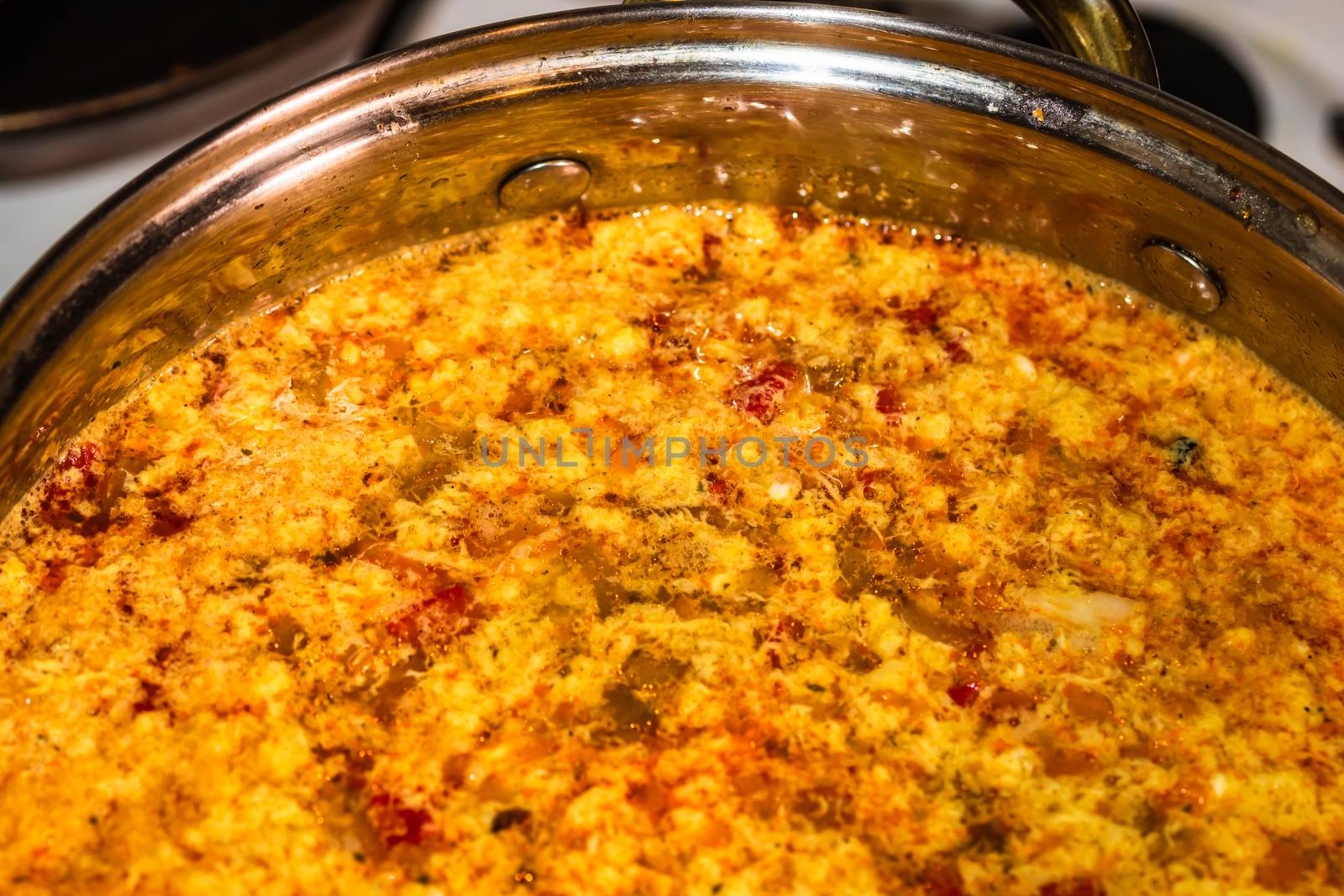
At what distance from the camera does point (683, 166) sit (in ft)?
5.46

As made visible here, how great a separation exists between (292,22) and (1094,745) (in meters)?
1.69

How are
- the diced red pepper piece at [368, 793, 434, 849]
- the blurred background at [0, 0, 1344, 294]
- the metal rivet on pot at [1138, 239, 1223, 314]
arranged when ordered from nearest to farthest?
the diced red pepper piece at [368, 793, 434, 849] < the metal rivet on pot at [1138, 239, 1223, 314] < the blurred background at [0, 0, 1344, 294]

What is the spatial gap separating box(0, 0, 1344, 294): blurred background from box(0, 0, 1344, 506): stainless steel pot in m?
0.46

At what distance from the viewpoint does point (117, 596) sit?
137cm

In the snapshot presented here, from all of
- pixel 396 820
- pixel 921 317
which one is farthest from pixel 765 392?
pixel 396 820

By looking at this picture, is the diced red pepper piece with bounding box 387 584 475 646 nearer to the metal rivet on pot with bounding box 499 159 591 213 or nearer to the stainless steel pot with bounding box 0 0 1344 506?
the stainless steel pot with bounding box 0 0 1344 506

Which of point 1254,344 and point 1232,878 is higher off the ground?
point 1254,344

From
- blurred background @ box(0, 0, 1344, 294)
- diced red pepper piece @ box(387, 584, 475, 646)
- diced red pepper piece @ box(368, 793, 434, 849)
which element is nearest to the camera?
diced red pepper piece @ box(368, 793, 434, 849)

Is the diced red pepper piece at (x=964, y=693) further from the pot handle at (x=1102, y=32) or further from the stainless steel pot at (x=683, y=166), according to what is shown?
the pot handle at (x=1102, y=32)

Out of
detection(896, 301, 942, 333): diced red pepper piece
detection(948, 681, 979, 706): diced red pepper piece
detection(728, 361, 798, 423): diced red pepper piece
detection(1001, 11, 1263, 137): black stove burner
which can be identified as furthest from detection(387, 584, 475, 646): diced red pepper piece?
detection(1001, 11, 1263, 137): black stove burner

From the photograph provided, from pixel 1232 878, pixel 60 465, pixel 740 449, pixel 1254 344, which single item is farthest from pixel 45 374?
pixel 1254 344

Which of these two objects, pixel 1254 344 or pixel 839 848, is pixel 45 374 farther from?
pixel 1254 344

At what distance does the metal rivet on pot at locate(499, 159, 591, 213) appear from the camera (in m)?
1.63

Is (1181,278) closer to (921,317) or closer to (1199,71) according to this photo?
(921,317)
